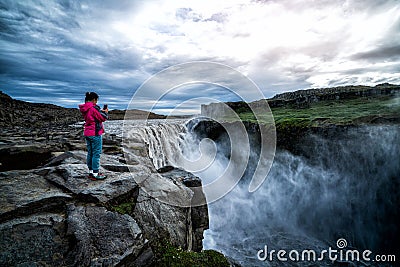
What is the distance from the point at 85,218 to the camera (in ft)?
14.1

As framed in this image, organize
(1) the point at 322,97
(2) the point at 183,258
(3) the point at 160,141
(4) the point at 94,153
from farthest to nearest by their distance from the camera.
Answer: (1) the point at 322,97
(3) the point at 160,141
(4) the point at 94,153
(2) the point at 183,258

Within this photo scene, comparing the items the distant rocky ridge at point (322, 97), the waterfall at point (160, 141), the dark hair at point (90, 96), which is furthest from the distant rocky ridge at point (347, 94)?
the dark hair at point (90, 96)

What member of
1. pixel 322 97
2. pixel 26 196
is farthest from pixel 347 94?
pixel 26 196

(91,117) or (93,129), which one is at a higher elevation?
(91,117)

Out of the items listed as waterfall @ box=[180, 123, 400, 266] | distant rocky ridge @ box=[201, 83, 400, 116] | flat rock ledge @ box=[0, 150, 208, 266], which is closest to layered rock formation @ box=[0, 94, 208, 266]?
flat rock ledge @ box=[0, 150, 208, 266]

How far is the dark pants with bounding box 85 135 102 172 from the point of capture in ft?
19.2

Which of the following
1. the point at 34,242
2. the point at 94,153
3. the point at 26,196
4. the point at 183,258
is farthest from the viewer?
the point at 94,153

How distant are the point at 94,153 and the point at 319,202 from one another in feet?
46.9

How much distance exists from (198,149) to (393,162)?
17819 millimetres

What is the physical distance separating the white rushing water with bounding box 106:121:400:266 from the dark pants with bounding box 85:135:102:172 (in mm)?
8780

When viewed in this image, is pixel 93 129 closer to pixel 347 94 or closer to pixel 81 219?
pixel 81 219

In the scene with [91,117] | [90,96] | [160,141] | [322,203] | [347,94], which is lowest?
[322,203]

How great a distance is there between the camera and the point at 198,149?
25422mm

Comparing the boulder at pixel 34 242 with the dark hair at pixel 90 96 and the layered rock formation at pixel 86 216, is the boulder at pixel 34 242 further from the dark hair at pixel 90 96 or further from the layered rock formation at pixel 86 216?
the dark hair at pixel 90 96
